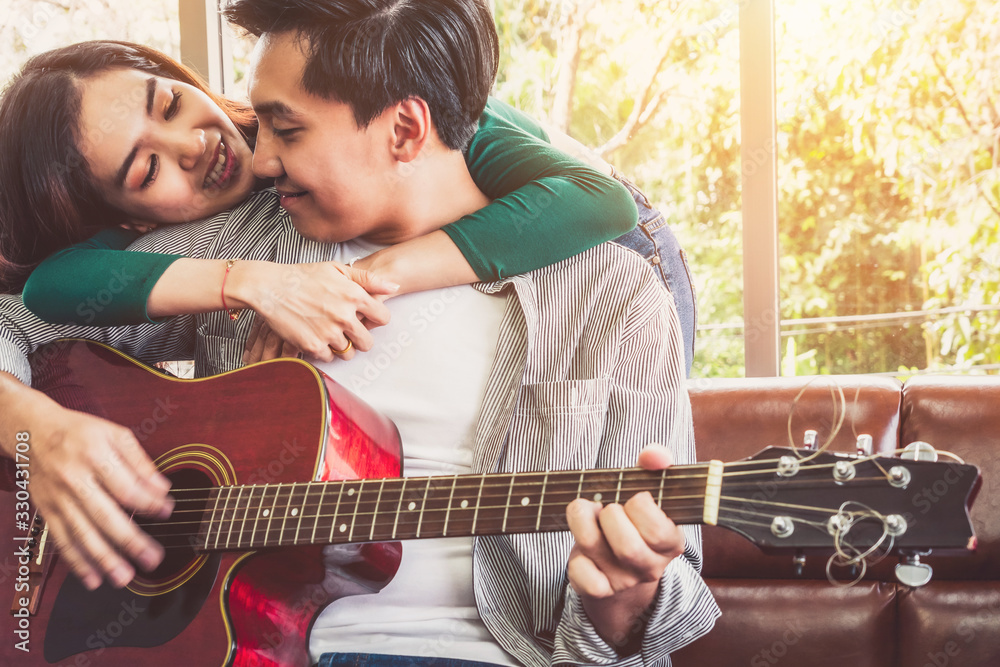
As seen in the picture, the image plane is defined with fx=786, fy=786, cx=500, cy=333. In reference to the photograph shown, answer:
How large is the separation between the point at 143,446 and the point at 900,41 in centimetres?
218

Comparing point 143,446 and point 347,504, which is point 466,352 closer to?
point 347,504

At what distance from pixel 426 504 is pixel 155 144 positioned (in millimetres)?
812

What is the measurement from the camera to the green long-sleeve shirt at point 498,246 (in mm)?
1188

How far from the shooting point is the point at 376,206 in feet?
4.09

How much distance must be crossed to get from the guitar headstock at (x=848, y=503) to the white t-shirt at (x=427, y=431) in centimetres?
46

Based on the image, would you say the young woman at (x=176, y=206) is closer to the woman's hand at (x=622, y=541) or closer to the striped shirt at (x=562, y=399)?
the striped shirt at (x=562, y=399)

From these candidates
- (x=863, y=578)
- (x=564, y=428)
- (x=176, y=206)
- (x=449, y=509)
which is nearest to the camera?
(x=449, y=509)

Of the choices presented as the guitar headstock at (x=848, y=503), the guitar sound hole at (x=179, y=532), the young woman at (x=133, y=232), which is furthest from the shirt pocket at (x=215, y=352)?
the guitar headstock at (x=848, y=503)

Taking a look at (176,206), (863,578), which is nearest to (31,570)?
(176,206)

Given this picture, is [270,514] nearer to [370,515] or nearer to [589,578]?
[370,515]

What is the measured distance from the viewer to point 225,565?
3.14ft

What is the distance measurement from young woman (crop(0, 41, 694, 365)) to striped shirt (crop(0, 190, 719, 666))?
1.9 inches

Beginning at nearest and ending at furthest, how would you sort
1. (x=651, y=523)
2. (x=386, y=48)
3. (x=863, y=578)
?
(x=651, y=523) < (x=386, y=48) < (x=863, y=578)

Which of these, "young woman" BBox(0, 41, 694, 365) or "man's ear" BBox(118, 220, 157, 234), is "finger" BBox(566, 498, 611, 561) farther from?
"man's ear" BBox(118, 220, 157, 234)
